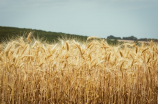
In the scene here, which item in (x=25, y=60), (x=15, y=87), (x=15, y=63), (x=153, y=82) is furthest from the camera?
(x=153, y=82)

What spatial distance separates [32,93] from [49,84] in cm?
40

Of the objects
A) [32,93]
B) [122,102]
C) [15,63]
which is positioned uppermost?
[15,63]

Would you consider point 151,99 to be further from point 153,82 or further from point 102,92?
point 102,92

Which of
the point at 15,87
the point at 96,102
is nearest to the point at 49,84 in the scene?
the point at 15,87

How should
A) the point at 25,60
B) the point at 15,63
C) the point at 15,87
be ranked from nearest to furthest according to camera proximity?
1. the point at 15,63
2. the point at 15,87
3. the point at 25,60

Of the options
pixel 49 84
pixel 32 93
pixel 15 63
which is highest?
pixel 15 63

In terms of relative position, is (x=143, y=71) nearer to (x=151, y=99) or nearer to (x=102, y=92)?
(x=151, y=99)

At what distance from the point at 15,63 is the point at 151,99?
2883mm

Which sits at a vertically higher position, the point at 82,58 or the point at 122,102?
the point at 82,58

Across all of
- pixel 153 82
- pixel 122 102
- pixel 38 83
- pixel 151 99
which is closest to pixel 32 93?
pixel 38 83

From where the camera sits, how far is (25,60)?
329 cm

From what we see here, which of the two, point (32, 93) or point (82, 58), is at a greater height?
point (82, 58)

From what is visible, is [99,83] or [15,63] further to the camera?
[99,83]

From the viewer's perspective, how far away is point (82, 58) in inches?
121
